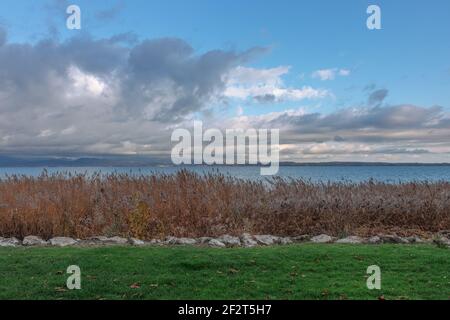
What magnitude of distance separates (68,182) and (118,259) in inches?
234

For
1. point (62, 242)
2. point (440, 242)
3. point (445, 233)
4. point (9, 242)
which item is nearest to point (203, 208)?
point (62, 242)

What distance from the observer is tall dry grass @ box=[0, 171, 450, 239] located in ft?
32.4

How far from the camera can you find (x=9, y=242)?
8.97m

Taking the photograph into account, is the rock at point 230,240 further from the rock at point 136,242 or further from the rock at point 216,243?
the rock at point 136,242

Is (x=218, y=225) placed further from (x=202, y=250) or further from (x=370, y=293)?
(x=370, y=293)

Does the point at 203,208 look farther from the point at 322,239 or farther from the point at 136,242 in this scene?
the point at 322,239

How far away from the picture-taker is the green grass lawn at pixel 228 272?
A: 5.27 m

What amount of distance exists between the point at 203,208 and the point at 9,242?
156 inches

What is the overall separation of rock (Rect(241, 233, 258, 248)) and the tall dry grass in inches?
35.4

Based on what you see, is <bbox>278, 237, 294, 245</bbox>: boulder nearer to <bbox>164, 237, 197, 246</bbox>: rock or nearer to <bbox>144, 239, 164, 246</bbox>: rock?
<bbox>164, 237, 197, 246</bbox>: rock

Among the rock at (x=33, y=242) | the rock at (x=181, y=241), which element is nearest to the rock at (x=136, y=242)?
the rock at (x=181, y=241)

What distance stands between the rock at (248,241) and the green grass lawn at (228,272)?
3.42 feet

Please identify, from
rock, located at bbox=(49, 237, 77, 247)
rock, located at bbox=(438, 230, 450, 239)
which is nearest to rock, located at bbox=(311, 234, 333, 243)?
rock, located at bbox=(438, 230, 450, 239)

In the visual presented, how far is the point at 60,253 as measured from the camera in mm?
7250
